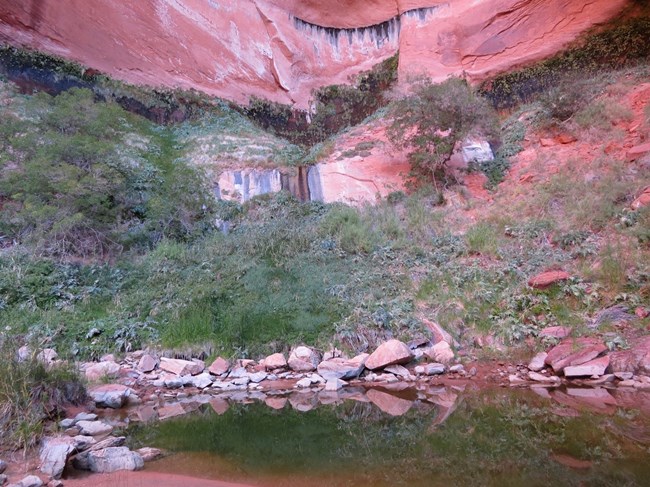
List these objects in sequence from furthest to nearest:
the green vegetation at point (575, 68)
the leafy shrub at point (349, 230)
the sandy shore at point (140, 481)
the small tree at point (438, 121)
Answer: the green vegetation at point (575, 68), the small tree at point (438, 121), the leafy shrub at point (349, 230), the sandy shore at point (140, 481)

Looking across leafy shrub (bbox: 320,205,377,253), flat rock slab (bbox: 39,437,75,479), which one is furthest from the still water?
leafy shrub (bbox: 320,205,377,253)

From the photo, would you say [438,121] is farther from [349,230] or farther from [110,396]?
[110,396]

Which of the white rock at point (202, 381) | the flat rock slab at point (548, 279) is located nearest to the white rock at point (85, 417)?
the white rock at point (202, 381)

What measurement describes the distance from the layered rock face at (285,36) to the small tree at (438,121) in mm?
8068

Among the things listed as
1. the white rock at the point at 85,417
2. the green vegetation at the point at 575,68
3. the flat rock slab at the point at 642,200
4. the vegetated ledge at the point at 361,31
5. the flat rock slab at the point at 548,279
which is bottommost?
the white rock at the point at 85,417

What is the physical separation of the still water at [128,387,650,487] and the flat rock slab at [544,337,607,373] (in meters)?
0.87

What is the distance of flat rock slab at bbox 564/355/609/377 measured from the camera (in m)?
7.16

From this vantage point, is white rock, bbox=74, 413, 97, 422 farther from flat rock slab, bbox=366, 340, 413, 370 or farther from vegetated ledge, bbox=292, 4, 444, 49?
vegetated ledge, bbox=292, 4, 444, 49

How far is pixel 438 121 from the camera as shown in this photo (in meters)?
15.7

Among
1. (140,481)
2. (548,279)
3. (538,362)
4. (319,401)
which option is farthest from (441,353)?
(140,481)

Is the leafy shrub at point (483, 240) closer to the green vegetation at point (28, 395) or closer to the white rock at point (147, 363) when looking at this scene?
the white rock at point (147, 363)

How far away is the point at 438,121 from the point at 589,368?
35.3 feet

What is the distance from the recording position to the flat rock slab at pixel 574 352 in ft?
24.5

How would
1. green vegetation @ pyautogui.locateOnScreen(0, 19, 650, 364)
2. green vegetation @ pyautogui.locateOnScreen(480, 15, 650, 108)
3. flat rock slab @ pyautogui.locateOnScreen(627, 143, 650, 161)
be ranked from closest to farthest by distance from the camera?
green vegetation @ pyautogui.locateOnScreen(0, 19, 650, 364)
flat rock slab @ pyautogui.locateOnScreen(627, 143, 650, 161)
green vegetation @ pyautogui.locateOnScreen(480, 15, 650, 108)
